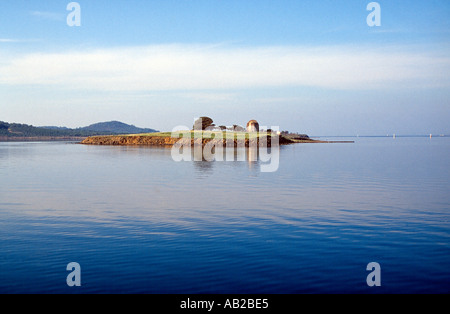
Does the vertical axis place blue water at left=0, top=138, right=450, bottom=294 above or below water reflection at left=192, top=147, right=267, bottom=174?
below

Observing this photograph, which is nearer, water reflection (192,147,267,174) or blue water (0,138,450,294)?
blue water (0,138,450,294)

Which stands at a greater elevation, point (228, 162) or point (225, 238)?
point (228, 162)

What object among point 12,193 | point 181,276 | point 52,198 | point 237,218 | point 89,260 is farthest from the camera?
point 12,193

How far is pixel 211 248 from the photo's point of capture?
21500 millimetres

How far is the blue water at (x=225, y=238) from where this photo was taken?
1700 cm

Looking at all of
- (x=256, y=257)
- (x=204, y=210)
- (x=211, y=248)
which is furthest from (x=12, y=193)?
(x=256, y=257)

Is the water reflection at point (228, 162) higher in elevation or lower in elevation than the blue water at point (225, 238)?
higher

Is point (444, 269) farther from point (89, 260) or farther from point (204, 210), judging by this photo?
point (204, 210)

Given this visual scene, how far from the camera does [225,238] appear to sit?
2358 cm

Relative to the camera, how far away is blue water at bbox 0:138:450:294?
17000 millimetres

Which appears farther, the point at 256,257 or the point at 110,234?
the point at 110,234

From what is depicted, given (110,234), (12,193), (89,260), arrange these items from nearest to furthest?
1. (89,260)
2. (110,234)
3. (12,193)

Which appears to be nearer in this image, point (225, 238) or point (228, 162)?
point (225, 238)
